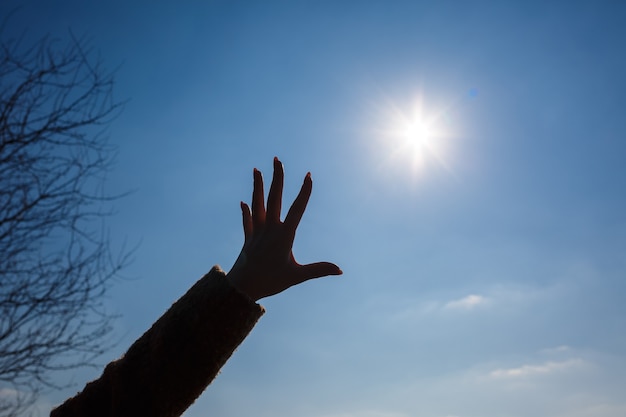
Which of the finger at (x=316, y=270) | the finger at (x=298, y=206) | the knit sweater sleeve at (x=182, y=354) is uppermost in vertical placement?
the finger at (x=298, y=206)

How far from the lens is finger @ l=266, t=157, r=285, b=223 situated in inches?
55.3

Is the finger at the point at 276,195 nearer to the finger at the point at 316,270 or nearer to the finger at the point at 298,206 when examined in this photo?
the finger at the point at 298,206

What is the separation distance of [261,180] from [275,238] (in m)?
0.21

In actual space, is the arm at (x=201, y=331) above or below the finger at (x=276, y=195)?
below

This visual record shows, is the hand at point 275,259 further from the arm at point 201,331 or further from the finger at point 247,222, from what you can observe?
the finger at point 247,222

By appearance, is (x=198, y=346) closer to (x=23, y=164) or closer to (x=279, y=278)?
(x=279, y=278)

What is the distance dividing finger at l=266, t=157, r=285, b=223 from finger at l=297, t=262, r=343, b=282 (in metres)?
→ 0.17

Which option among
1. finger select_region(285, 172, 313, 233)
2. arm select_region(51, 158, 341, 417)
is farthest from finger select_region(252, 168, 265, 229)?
finger select_region(285, 172, 313, 233)

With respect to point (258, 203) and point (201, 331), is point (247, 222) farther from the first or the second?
point (201, 331)

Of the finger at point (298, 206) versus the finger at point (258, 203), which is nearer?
the finger at point (298, 206)

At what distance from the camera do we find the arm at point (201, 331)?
4.35 ft

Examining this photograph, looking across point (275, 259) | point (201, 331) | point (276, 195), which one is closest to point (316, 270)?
point (275, 259)

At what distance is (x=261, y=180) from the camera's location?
1.54 metres

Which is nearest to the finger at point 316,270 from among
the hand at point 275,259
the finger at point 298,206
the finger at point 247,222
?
the hand at point 275,259
